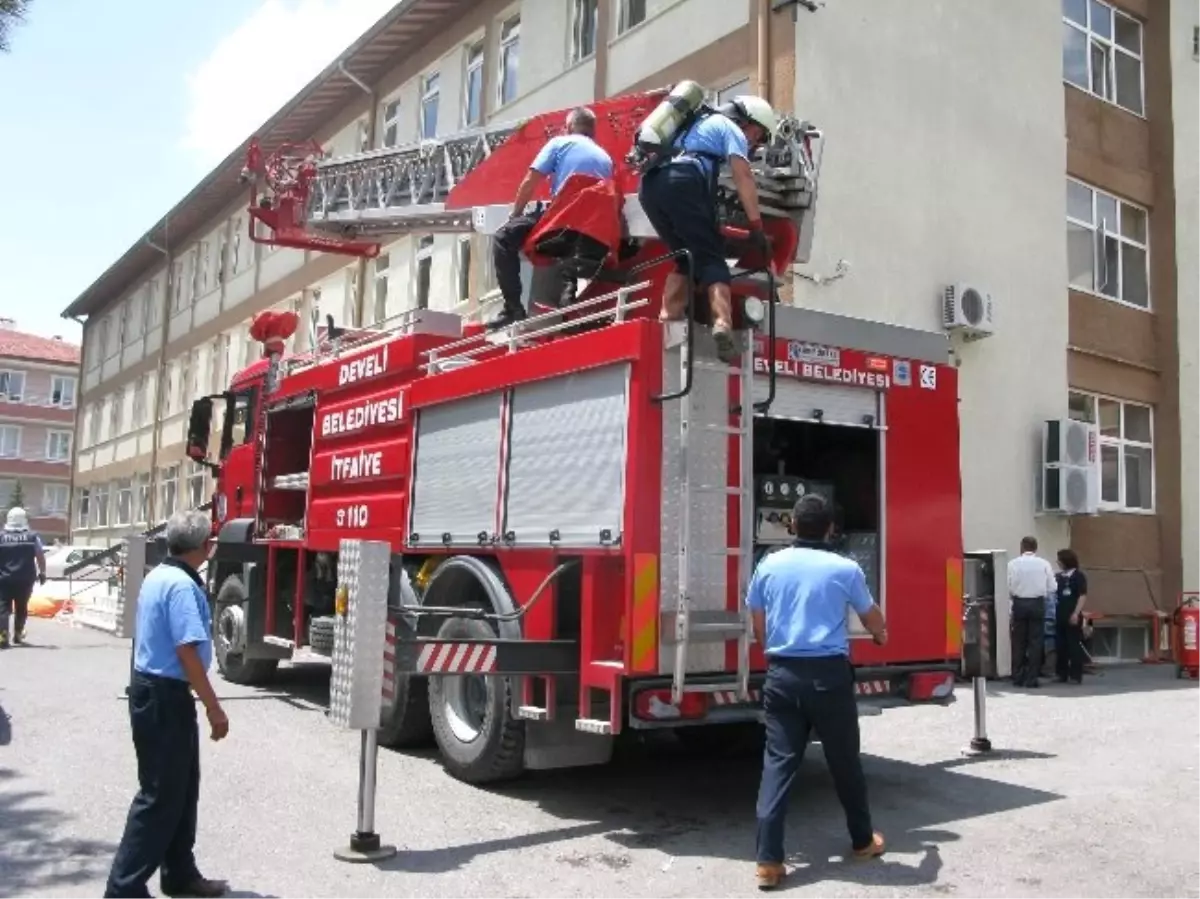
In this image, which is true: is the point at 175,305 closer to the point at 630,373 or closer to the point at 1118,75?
the point at 1118,75

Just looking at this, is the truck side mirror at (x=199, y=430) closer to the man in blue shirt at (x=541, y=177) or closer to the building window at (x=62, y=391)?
the man in blue shirt at (x=541, y=177)

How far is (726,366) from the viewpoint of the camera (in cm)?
609

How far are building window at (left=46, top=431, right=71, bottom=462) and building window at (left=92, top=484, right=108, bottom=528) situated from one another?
2838cm

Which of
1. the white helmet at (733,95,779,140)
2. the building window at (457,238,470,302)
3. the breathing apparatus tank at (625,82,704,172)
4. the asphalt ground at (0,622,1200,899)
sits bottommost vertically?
the asphalt ground at (0,622,1200,899)

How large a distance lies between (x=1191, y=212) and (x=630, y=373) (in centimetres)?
1523

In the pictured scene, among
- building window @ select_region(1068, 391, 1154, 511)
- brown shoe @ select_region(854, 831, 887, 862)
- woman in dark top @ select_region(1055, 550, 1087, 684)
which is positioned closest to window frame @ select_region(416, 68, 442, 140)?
building window @ select_region(1068, 391, 1154, 511)

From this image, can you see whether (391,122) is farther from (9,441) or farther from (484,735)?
(9,441)

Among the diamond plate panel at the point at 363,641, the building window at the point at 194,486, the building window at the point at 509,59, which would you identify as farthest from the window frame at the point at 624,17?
the building window at the point at 194,486

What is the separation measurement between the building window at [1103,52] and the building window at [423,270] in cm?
1025

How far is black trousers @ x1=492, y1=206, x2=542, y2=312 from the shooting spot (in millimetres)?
7945

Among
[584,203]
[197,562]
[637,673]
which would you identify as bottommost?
[637,673]

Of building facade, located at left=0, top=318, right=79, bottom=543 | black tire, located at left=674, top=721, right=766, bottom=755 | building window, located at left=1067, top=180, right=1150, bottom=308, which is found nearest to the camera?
black tire, located at left=674, top=721, right=766, bottom=755

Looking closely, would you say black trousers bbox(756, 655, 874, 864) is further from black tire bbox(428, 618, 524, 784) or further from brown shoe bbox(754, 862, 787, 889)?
black tire bbox(428, 618, 524, 784)

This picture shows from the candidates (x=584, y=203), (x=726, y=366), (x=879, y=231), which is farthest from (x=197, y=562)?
(x=879, y=231)
